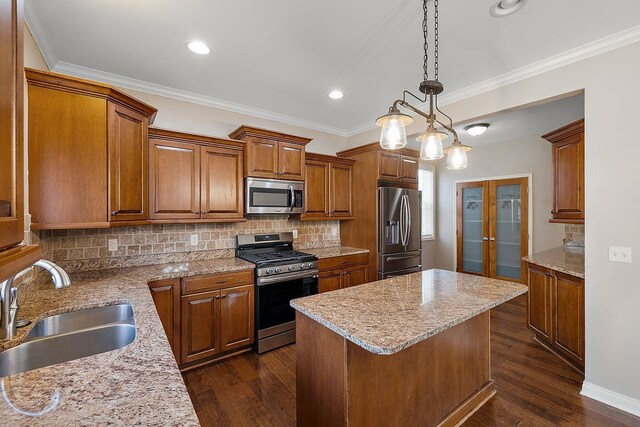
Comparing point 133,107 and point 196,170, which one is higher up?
point 133,107

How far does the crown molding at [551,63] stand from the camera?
2.02 m

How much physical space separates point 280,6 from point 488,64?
1.85m

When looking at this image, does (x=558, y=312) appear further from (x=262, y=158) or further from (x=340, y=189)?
(x=262, y=158)

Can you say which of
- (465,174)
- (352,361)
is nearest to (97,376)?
(352,361)

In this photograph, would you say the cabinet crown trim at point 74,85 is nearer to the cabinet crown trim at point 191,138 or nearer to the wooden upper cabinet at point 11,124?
the cabinet crown trim at point 191,138

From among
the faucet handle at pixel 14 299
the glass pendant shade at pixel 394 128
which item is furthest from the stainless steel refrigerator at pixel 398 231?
the faucet handle at pixel 14 299

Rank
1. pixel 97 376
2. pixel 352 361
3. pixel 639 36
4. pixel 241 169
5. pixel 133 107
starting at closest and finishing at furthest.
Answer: pixel 97 376 < pixel 352 361 < pixel 639 36 < pixel 133 107 < pixel 241 169

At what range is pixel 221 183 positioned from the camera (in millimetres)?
3037

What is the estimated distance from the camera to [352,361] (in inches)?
53.7

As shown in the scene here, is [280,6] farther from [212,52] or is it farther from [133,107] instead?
[133,107]

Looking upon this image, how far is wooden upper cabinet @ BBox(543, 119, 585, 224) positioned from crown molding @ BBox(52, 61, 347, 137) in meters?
2.89

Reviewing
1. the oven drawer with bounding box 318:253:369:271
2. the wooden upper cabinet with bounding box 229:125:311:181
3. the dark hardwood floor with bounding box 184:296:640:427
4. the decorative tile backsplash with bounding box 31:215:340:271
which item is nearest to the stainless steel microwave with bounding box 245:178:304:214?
→ the wooden upper cabinet with bounding box 229:125:311:181

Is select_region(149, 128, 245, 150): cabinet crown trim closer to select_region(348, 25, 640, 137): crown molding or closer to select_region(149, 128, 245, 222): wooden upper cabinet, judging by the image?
select_region(149, 128, 245, 222): wooden upper cabinet

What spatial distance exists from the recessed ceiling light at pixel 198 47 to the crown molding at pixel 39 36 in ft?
2.99
